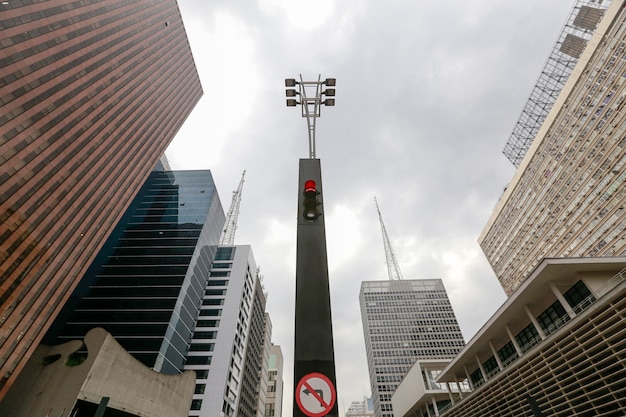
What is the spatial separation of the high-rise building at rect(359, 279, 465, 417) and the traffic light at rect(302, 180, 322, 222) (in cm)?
12658

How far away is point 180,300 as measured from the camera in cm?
6844

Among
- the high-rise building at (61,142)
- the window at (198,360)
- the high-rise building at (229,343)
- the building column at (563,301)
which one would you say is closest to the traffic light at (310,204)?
the building column at (563,301)

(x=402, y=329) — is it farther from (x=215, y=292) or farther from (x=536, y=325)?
(x=536, y=325)

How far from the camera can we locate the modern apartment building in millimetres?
17156

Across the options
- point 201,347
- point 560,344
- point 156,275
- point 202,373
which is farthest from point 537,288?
point 156,275

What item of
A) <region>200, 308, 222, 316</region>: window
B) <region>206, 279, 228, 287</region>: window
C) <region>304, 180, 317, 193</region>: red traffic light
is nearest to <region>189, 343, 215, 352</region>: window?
<region>200, 308, 222, 316</region>: window

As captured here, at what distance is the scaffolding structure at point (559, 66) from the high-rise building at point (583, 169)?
13259 millimetres

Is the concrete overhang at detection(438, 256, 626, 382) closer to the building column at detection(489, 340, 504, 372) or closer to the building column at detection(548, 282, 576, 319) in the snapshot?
the building column at detection(548, 282, 576, 319)

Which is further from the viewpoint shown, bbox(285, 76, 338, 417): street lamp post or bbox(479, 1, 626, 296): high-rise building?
bbox(479, 1, 626, 296): high-rise building

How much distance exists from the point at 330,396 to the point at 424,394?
56.5 m

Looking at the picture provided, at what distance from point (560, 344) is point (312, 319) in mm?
23530

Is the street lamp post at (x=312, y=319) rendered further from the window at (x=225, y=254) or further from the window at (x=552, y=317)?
the window at (x=225, y=254)

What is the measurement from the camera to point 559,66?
242 ft

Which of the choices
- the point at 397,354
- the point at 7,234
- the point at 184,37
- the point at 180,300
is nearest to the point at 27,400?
the point at 7,234
